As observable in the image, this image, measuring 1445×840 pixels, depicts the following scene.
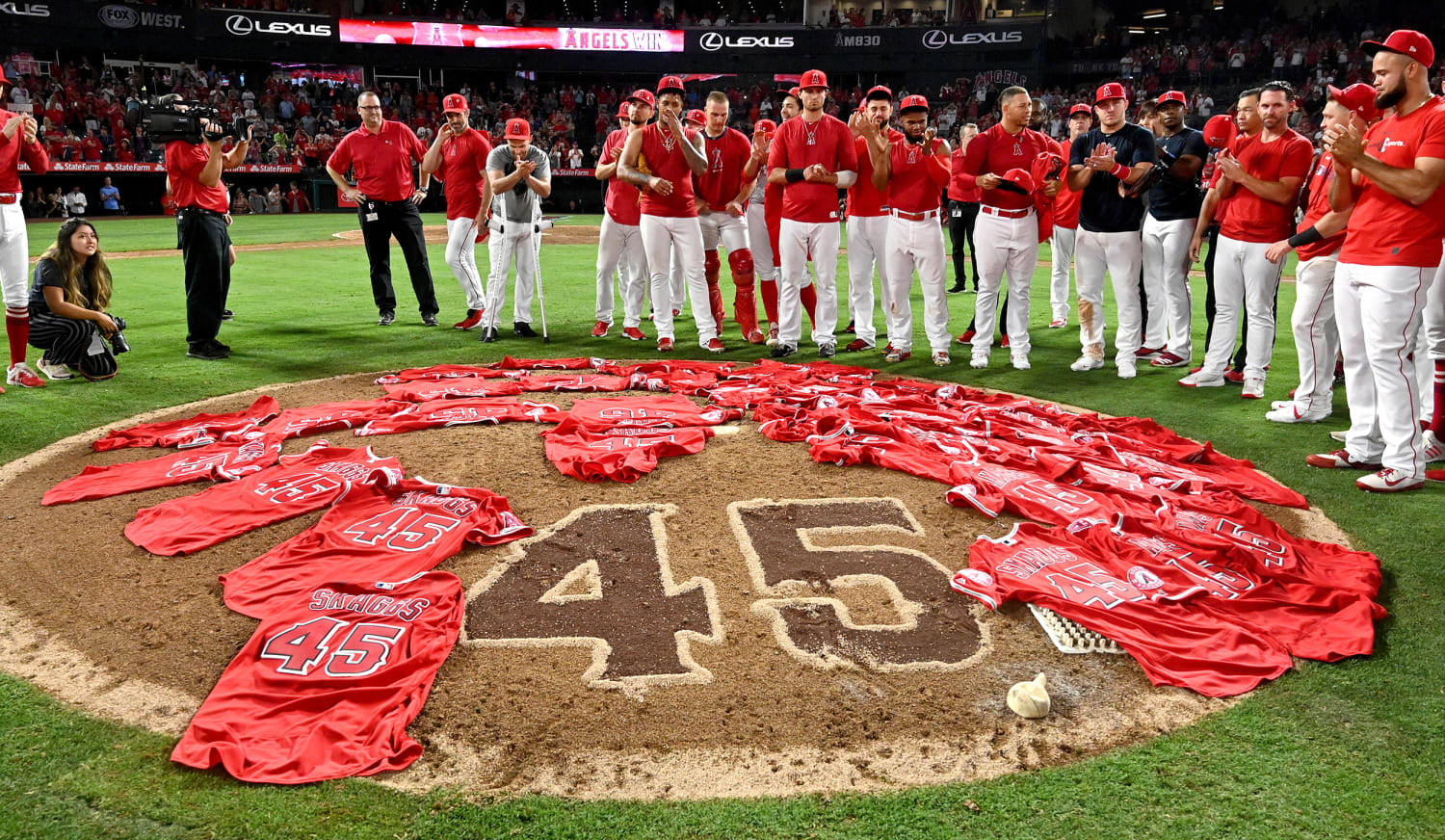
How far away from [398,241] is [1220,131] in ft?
27.7

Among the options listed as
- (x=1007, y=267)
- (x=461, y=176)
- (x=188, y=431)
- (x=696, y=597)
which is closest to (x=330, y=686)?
(x=696, y=597)

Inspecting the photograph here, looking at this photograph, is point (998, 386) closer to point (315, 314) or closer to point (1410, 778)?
point (1410, 778)

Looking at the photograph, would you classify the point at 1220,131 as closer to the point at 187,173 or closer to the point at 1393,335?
the point at 1393,335

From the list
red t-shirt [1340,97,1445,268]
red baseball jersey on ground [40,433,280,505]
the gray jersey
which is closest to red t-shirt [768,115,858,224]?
the gray jersey

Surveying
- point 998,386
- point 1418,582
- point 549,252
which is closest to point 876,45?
point 549,252

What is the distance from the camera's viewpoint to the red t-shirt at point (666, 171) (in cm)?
910

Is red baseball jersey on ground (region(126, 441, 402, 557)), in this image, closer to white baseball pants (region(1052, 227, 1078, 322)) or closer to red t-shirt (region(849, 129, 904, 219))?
red t-shirt (region(849, 129, 904, 219))

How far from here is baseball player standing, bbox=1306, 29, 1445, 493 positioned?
522 centimetres

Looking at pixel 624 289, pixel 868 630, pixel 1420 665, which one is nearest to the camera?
pixel 1420 665

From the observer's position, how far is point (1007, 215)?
27.7 ft

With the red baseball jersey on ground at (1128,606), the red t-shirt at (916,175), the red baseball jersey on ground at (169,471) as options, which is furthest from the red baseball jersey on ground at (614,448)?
the red t-shirt at (916,175)

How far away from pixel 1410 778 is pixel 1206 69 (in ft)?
124

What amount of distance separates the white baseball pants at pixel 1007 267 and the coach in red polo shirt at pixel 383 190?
19.9 feet

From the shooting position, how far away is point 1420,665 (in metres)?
3.60
